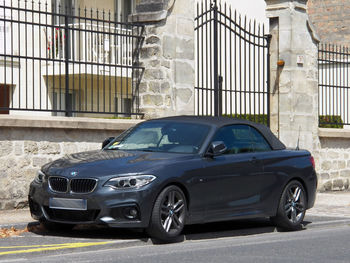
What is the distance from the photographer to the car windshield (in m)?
10.7

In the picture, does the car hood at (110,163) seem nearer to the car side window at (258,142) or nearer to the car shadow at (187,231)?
the car shadow at (187,231)

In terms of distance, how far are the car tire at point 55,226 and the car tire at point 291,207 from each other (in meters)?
2.88

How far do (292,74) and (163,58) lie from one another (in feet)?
12.5

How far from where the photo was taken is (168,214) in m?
9.84

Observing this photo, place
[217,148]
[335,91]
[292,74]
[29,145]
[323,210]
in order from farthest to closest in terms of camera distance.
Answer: [335,91]
[292,74]
[323,210]
[29,145]
[217,148]

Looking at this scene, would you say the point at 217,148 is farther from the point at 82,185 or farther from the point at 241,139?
the point at 82,185

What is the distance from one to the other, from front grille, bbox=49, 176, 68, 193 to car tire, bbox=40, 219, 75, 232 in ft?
1.67

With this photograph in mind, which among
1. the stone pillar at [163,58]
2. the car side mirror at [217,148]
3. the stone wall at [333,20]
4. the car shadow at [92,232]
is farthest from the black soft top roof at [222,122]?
the stone wall at [333,20]

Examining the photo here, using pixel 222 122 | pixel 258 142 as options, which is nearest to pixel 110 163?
pixel 222 122

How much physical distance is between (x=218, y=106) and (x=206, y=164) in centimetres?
611

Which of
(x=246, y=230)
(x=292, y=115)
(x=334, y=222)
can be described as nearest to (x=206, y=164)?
(x=246, y=230)

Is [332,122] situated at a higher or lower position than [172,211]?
higher

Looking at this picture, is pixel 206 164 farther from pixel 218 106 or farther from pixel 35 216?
pixel 218 106

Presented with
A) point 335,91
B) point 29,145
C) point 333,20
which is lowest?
point 29,145
